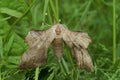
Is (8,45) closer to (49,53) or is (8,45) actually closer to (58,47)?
(49,53)

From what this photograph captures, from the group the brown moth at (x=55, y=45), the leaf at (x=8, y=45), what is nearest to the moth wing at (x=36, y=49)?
the brown moth at (x=55, y=45)

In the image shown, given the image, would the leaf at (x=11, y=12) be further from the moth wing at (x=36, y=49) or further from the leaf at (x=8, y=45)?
the moth wing at (x=36, y=49)

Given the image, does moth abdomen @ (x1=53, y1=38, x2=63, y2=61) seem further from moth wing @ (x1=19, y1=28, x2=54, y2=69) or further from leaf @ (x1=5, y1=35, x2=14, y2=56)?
leaf @ (x1=5, y1=35, x2=14, y2=56)

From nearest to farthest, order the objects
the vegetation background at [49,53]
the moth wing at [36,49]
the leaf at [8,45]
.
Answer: the moth wing at [36,49], the vegetation background at [49,53], the leaf at [8,45]

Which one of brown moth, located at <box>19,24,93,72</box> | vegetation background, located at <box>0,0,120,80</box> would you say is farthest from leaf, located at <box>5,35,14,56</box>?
brown moth, located at <box>19,24,93,72</box>

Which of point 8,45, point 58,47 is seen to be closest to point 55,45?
point 58,47

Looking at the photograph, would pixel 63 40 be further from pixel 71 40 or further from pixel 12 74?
pixel 12 74

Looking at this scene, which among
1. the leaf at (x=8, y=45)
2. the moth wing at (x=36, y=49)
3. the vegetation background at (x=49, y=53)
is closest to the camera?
the moth wing at (x=36, y=49)

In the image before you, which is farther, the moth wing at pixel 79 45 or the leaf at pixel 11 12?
the leaf at pixel 11 12

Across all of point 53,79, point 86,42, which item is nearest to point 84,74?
point 53,79
